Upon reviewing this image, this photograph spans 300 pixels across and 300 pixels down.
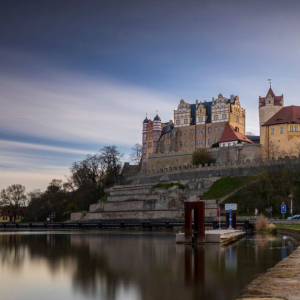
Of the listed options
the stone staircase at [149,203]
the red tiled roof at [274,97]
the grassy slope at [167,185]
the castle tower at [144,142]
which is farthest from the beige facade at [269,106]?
the castle tower at [144,142]

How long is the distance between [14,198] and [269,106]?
5179cm

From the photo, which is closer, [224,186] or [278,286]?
[278,286]

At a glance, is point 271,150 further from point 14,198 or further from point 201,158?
point 14,198

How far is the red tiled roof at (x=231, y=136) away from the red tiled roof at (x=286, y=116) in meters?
6.24

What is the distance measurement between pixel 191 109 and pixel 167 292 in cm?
8378

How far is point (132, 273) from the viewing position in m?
16.7

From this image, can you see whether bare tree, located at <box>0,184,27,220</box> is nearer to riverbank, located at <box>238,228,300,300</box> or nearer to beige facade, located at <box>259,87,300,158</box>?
beige facade, located at <box>259,87,300,158</box>

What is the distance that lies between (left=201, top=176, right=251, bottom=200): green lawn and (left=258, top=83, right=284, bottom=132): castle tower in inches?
537

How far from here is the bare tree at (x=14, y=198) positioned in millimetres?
101250

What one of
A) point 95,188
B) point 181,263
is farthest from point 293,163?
point 181,263

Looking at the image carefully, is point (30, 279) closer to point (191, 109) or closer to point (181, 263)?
point (181, 263)

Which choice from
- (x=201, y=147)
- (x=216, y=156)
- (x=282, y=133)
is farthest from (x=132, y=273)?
(x=201, y=147)

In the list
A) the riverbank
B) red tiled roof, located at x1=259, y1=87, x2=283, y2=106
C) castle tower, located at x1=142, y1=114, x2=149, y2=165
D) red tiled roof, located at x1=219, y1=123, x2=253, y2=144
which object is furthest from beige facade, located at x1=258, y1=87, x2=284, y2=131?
the riverbank

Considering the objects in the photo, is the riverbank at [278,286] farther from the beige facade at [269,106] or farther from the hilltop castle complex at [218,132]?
the beige facade at [269,106]
